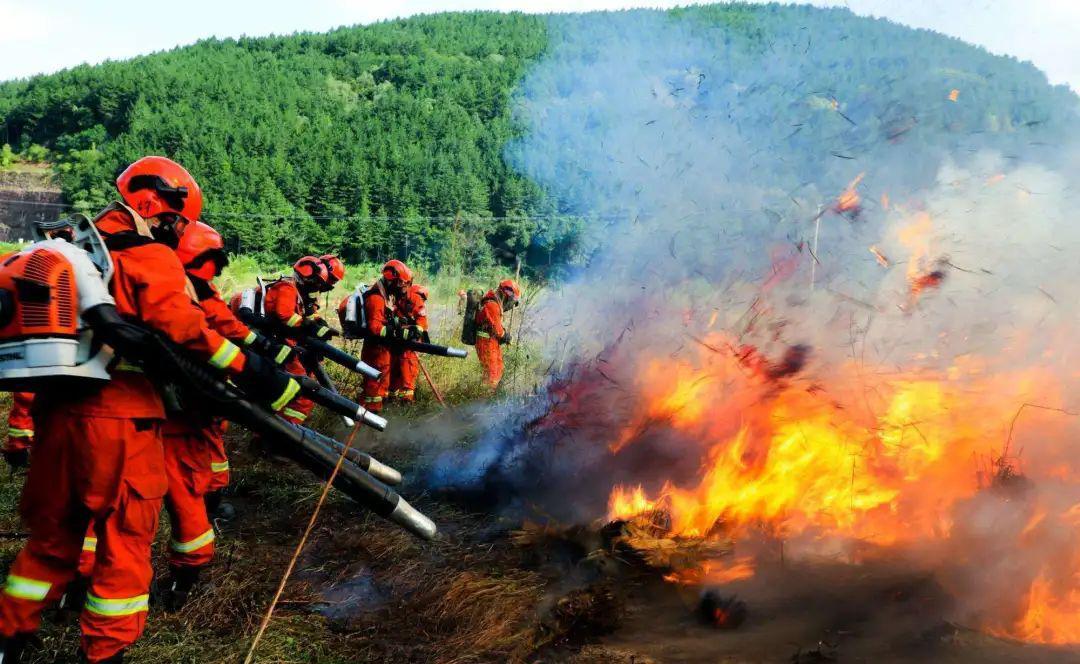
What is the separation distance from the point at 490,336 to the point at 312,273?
4365 millimetres

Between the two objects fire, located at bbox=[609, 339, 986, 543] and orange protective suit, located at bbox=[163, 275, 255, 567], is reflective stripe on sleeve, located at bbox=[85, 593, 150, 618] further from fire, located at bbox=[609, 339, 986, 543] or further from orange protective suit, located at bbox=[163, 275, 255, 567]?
fire, located at bbox=[609, 339, 986, 543]

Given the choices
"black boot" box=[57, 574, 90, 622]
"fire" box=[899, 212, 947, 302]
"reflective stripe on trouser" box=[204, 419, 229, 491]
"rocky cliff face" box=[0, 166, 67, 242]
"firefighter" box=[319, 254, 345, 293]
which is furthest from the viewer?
"rocky cliff face" box=[0, 166, 67, 242]

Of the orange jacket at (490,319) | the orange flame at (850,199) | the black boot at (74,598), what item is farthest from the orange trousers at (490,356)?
the black boot at (74,598)

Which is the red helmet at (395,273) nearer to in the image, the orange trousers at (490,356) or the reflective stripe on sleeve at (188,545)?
the orange trousers at (490,356)

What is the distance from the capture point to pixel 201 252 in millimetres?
4125

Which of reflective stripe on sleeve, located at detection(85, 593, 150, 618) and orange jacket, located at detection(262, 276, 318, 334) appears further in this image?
orange jacket, located at detection(262, 276, 318, 334)

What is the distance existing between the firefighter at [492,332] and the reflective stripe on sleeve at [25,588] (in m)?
8.94

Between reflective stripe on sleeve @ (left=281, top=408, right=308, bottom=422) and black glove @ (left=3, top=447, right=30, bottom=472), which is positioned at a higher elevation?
reflective stripe on sleeve @ (left=281, top=408, right=308, bottom=422)

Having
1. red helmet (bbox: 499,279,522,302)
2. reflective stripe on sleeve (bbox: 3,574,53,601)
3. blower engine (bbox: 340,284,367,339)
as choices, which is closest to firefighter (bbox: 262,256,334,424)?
blower engine (bbox: 340,284,367,339)

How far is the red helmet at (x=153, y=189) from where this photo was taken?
3740mm

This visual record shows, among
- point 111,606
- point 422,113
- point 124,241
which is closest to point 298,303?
point 124,241

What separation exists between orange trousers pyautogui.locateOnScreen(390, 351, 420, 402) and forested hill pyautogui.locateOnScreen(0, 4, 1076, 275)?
393cm

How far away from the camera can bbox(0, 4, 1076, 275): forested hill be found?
19.5 feet

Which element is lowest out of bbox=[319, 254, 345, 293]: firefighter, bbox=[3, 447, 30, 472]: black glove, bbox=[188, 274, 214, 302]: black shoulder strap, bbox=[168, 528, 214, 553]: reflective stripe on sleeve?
bbox=[3, 447, 30, 472]: black glove
